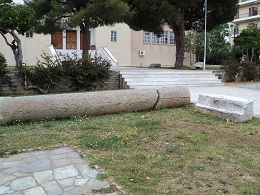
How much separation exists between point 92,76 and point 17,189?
8.22m

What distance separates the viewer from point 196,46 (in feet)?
103

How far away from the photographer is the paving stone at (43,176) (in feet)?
11.6

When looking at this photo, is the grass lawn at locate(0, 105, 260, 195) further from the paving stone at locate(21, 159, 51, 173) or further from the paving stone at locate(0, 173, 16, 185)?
the paving stone at locate(0, 173, 16, 185)

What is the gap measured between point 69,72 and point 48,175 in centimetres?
768

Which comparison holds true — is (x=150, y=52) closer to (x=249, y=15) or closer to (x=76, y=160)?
(x=249, y=15)

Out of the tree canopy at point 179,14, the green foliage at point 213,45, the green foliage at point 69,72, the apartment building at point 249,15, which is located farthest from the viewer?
the apartment building at point 249,15

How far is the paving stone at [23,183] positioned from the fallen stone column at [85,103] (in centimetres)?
283

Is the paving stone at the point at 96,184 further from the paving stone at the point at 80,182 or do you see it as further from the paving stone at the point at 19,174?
the paving stone at the point at 19,174

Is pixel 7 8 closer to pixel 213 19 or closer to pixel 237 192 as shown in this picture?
Answer: pixel 237 192

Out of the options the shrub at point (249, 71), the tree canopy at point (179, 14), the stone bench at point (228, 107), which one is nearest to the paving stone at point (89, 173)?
the stone bench at point (228, 107)

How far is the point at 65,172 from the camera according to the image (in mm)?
3742

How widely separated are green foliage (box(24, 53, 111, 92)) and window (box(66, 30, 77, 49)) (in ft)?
58.0

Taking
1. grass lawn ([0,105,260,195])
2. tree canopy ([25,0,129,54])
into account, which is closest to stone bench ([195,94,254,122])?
grass lawn ([0,105,260,195])

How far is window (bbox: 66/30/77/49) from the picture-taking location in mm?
28375
